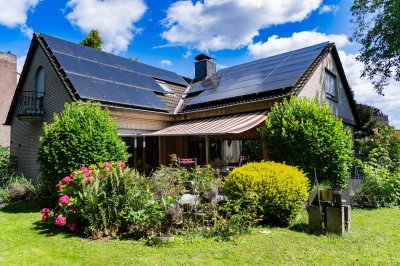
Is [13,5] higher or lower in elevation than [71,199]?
higher

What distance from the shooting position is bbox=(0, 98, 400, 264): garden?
6141 millimetres

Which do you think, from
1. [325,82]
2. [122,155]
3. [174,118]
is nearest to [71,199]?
[122,155]

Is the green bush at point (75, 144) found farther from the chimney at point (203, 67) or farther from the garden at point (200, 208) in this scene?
the chimney at point (203, 67)

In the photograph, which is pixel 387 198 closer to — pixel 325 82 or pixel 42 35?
pixel 325 82

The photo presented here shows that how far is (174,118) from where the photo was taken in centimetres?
1761

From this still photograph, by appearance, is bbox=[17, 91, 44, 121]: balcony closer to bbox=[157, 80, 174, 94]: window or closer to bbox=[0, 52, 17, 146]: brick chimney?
bbox=[157, 80, 174, 94]: window

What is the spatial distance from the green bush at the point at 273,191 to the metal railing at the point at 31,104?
483 inches

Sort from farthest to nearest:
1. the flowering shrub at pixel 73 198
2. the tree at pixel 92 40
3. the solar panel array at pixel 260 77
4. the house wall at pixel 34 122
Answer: the tree at pixel 92 40 < the house wall at pixel 34 122 < the solar panel array at pixel 260 77 < the flowering shrub at pixel 73 198

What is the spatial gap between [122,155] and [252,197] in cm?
601

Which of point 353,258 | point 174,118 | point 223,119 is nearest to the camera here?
point 353,258

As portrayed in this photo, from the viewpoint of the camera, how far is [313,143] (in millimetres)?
10398

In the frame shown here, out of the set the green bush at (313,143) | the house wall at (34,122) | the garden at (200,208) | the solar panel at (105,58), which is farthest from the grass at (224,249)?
the solar panel at (105,58)

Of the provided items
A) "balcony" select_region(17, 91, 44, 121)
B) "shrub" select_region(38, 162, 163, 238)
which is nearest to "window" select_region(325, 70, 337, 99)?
"shrub" select_region(38, 162, 163, 238)

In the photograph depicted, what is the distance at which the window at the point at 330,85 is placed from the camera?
691 inches
